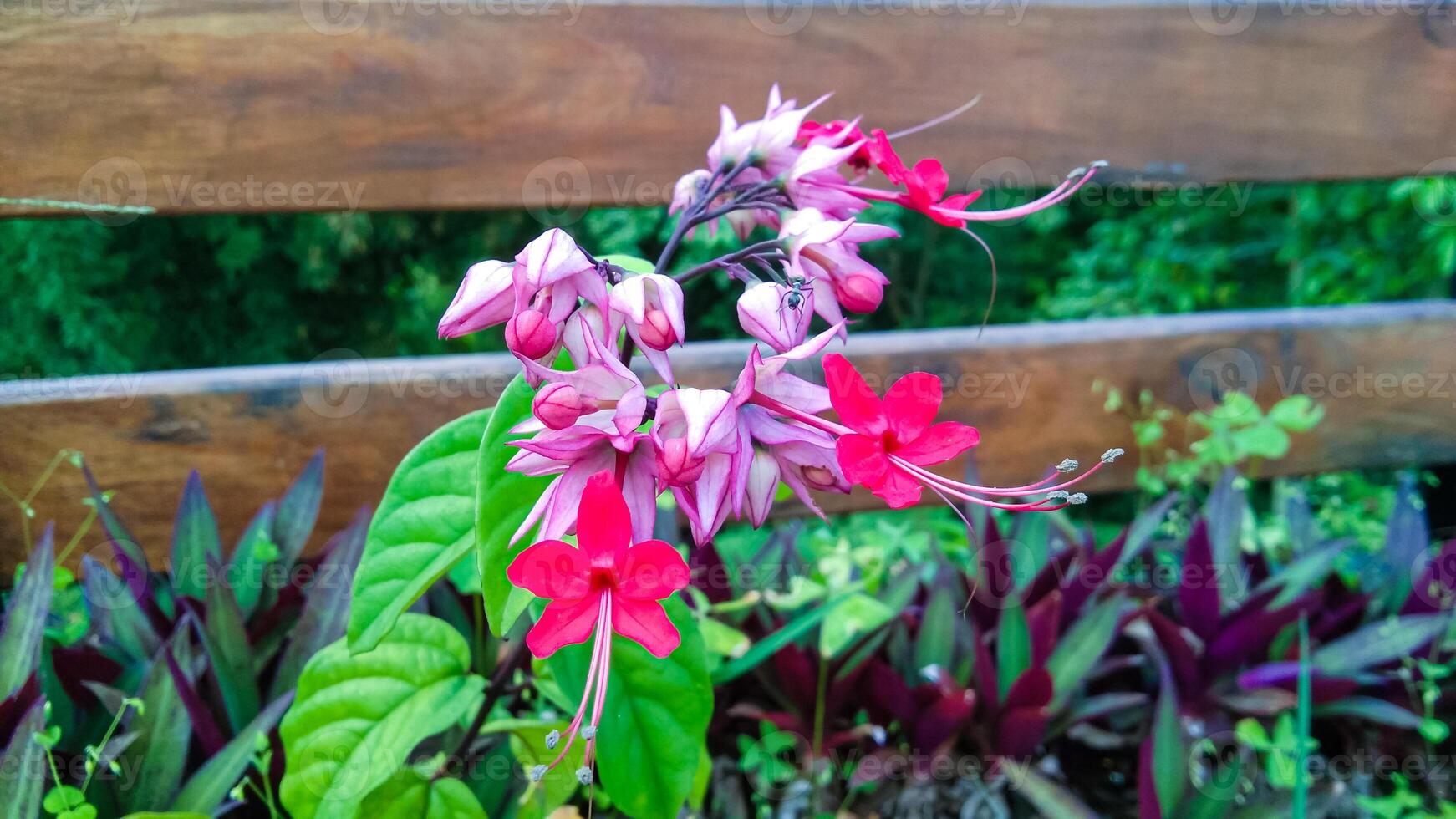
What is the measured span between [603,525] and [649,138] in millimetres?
814

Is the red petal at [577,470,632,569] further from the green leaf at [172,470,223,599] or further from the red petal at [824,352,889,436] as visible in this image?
the green leaf at [172,470,223,599]

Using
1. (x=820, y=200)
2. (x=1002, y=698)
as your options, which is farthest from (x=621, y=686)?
(x=1002, y=698)

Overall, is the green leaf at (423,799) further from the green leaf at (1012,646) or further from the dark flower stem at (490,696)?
the green leaf at (1012,646)

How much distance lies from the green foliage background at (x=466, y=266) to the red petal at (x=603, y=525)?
52.4 inches

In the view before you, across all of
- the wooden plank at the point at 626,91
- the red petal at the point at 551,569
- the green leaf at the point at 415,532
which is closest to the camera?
the red petal at the point at 551,569

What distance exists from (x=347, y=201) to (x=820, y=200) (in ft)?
2.33

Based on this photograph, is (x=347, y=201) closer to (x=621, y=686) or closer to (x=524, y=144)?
(x=524, y=144)

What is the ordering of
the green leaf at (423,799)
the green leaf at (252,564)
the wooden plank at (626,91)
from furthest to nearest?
the wooden plank at (626,91) < the green leaf at (252,564) < the green leaf at (423,799)

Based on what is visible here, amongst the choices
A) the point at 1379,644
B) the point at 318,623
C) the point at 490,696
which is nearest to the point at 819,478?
the point at 490,696

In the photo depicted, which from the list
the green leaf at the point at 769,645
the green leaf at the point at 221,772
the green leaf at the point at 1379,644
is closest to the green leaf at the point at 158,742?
the green leaf at the point at 221,772

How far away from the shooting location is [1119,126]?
1218mm

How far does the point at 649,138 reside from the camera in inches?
43.4

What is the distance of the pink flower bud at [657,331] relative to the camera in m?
0.42

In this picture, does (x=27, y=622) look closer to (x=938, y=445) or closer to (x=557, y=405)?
(x=557, y=405)
